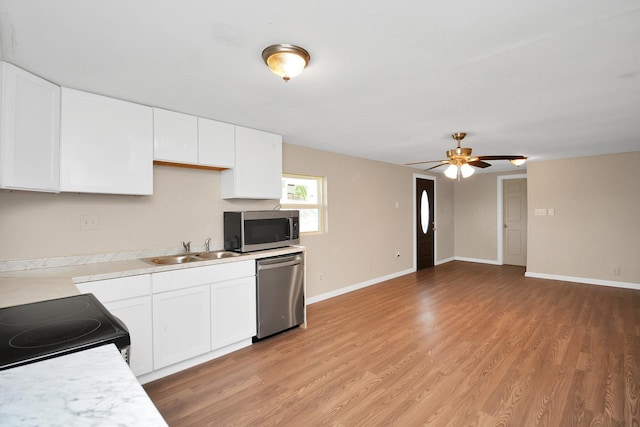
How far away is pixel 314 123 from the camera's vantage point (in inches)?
125

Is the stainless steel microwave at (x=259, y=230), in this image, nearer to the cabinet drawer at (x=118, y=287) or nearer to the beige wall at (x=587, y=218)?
the cabinet drawer at (x=118, y=287)

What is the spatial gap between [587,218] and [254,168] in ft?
18.8

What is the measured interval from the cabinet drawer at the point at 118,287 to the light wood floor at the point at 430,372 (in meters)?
0.77

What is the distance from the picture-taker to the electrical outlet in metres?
2.52

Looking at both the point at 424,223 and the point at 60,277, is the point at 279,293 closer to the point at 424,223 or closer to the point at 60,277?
the point at 60,277

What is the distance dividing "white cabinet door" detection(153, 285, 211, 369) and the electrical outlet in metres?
0.81

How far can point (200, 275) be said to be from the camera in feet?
8.80

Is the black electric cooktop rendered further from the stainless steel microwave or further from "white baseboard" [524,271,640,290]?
"white baseboard" [524,271,640,290]

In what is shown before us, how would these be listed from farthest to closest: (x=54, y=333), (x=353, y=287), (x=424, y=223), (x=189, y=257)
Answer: (x=424, y=223)
(x=353, y=287)
(x=189, y=257)
(x=54, y=333)

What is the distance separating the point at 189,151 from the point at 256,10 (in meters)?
1.75

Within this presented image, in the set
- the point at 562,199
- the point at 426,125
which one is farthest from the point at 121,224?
the point at 562,199

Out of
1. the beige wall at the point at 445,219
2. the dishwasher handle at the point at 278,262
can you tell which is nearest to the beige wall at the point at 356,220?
the dishwasher handle at the point at 278,262

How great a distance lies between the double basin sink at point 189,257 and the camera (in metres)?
2.70

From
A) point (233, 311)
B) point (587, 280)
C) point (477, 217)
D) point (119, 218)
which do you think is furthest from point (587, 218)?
point (119, 218)
